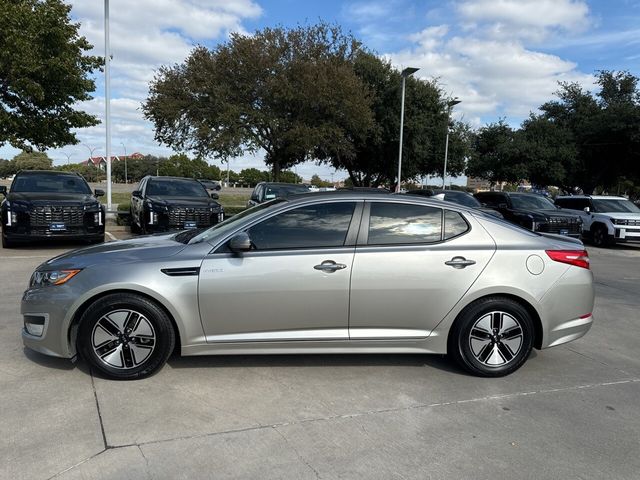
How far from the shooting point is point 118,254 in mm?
4164

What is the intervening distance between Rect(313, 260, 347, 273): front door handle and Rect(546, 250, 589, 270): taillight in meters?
1.86

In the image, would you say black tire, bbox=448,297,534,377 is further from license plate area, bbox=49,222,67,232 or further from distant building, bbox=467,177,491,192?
distant building, bbox=467,177,491,192

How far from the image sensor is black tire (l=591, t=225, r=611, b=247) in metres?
16.3

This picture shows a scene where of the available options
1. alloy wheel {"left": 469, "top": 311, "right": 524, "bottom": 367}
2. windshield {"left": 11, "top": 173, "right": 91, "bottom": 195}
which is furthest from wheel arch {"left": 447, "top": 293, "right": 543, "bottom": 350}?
windshield {"left": 11, "top": 173, "right": 91, "bottom": 195}

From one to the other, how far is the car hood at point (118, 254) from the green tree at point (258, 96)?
53.3 feet

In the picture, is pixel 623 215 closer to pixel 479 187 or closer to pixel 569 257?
pixel 569 257

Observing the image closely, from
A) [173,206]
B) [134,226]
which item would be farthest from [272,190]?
[134,226]

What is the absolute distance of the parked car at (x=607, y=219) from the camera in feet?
51.9

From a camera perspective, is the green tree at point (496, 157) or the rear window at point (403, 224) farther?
the green tree at point (496, 157)

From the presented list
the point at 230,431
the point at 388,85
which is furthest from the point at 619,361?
the point at 388,85

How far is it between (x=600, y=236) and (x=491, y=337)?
1452 cm

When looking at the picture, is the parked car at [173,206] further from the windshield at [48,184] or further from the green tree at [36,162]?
the green tree at [36,162]

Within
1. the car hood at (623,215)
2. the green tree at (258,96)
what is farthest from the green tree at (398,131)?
the car hood at (623,215)

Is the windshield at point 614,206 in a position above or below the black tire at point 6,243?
above
